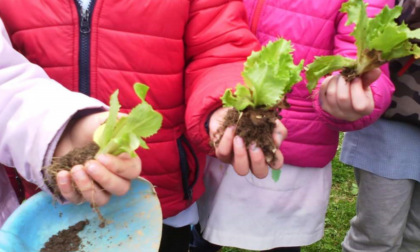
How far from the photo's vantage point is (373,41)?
1100 mm

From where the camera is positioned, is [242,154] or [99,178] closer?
[99,178]

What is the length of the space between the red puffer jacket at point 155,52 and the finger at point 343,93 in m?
0.29

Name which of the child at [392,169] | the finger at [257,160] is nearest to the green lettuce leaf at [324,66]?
the finger at [257,160]

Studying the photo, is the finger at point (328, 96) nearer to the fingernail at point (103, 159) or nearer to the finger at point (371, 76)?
the finger at point (371, 76)

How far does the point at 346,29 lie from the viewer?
1551 mm

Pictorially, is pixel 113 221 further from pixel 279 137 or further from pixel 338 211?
pixel 338 211

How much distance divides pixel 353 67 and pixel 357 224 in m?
1.21

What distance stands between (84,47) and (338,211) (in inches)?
89.9

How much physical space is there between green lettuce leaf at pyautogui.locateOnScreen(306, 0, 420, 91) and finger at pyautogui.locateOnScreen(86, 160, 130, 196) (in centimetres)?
58

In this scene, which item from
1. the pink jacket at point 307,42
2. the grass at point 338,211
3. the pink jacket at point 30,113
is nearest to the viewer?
the pink jacket at point 30,113

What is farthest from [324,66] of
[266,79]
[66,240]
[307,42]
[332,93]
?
[66,240]

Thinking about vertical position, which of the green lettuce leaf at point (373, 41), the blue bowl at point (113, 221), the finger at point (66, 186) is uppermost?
the green lettuce leaf at point (373, 41)

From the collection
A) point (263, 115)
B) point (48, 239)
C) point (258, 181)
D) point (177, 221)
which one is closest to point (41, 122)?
point (48, 239)

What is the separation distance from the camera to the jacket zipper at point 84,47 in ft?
4.27
